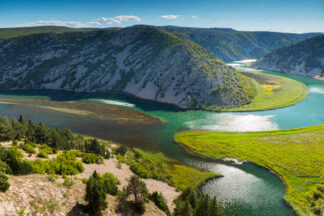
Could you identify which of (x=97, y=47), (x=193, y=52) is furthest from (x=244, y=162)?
(x=97, y=47)

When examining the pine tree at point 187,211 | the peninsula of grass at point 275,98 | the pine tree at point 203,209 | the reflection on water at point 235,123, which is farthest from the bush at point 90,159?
the peninsula of grass at point 275,98

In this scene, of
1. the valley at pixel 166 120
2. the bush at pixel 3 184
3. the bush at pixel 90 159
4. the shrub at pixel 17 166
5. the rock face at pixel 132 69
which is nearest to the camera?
the bush at pixel 3 184

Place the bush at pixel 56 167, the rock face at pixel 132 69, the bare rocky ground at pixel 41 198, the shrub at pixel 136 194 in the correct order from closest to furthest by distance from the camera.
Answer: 1. the bare rocky ground at pixel 41 198
2. the shrub at pixel 136 194
3. the bush at pixel 56 167
4. the rock face at pixel 132 69

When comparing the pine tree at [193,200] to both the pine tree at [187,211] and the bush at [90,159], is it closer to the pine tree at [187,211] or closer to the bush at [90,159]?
the pine tree at [187,211]

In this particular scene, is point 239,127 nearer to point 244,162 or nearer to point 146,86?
point 244,162

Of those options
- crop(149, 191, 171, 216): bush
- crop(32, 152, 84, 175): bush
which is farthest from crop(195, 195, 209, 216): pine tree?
crop(32, 152, 84, 175): bush

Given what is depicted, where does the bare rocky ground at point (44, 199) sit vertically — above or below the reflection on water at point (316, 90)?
below
